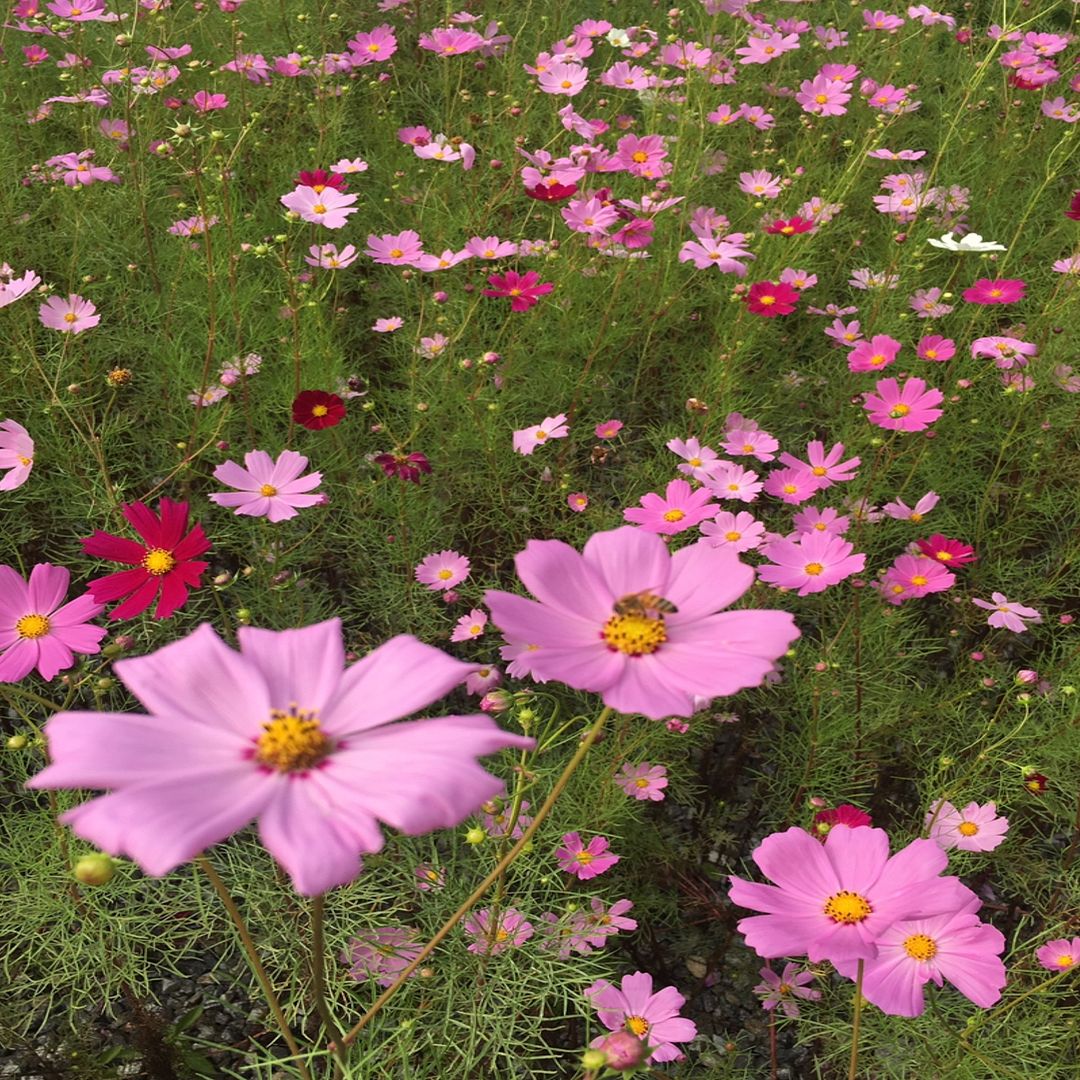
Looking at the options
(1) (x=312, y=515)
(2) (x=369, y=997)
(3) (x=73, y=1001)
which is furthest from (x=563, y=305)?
(3) (x=73, y=1001)

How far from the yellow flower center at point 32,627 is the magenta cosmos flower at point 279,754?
0.67m

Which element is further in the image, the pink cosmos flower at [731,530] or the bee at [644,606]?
the pink cosmos flower at [731,530]

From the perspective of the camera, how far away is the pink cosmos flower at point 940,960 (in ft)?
2.99

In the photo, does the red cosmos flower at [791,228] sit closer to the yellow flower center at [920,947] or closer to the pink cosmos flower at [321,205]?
the pink cosmos flower at [321,205]

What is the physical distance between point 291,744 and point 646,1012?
0.84 meters

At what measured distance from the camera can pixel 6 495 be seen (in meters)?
1.77

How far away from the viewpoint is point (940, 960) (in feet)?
3.22

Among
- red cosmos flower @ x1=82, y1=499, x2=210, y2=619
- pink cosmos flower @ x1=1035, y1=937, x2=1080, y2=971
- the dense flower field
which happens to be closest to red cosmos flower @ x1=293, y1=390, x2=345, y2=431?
the dense flower field

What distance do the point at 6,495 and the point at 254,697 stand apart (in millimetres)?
1484

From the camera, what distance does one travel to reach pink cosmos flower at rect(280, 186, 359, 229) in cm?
175

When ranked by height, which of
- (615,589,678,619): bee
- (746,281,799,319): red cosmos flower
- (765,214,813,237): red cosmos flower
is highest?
(615,589,678,619): bee

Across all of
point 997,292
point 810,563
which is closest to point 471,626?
point 810,563

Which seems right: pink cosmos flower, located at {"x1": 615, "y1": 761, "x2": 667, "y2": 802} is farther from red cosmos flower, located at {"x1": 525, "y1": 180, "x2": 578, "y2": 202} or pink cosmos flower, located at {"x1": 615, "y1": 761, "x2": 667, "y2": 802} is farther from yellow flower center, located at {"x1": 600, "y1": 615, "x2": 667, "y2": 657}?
red cosmos flower, located at {"x1": 525, "y1": 180, "x2": 578, "y2": 202}

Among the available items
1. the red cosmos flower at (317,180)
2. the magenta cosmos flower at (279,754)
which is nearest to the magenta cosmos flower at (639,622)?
the magenta cosmos flower at (279,754)
